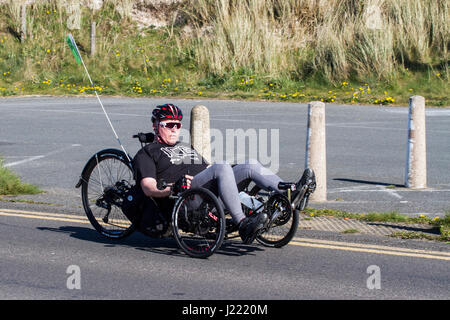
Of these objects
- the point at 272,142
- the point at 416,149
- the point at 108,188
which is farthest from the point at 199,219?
the point at 272,142

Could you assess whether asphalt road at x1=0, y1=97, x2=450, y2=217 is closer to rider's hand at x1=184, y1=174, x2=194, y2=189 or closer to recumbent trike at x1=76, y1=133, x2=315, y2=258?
recumbent trike at x1=76, y1=133, x2=315, y2=258

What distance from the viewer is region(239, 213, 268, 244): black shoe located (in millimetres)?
6148

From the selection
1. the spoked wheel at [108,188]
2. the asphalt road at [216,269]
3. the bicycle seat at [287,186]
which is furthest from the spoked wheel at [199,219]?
the spoked wheel at [108,188]

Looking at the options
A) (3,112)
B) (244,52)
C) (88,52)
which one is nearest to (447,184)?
(3,112)

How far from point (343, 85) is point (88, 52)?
10038 mm

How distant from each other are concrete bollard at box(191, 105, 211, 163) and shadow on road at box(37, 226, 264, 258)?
2.14 metres

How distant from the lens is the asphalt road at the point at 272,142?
9.70m

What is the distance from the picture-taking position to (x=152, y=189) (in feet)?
21.5

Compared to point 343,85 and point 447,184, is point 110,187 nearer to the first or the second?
point 447,184

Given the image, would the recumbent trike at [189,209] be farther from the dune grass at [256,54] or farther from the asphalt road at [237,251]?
the dune grass at [256,54]

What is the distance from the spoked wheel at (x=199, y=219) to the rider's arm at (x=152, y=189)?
0.22 metres

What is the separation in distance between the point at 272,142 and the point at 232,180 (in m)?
7.89

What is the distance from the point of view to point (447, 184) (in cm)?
1033

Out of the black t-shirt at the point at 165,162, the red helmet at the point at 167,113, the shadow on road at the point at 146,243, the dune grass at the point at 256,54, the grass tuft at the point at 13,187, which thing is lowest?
the shadow on road at the point at 146,243
